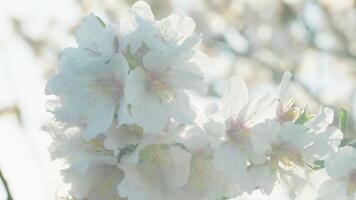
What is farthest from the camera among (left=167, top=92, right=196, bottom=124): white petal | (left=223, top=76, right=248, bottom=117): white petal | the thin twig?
the thin twig

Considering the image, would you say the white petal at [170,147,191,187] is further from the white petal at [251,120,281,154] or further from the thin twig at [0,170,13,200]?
the thin twig at [0,170,13,200]

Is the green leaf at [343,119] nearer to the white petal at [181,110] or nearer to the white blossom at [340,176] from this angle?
the white blossom at [340,176]

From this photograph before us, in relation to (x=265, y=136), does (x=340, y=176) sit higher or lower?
lower

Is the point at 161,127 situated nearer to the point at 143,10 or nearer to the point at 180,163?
the point at 180,163

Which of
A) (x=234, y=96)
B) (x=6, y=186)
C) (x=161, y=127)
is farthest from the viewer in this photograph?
(x=6, y=186)

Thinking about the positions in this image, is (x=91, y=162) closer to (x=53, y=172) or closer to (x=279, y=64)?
(x=53, y=172)

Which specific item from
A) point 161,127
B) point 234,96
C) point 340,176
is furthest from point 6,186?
point 340,176

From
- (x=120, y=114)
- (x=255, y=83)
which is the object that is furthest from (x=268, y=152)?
(x=255, y=83)

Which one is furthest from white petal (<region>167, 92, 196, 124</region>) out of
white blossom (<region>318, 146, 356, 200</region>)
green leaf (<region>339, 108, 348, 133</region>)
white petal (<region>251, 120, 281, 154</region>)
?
green leaf (<region>339, 108, 348, 133</region>)
